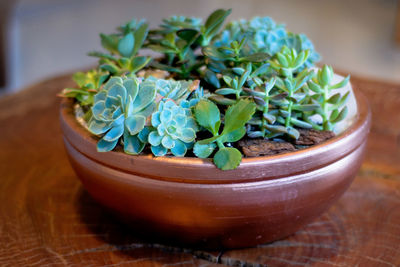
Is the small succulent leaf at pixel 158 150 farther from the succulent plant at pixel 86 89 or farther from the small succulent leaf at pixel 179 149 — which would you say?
the succulent plant at pixel 86 89

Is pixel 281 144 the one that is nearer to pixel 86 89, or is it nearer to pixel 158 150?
pixel 158 150

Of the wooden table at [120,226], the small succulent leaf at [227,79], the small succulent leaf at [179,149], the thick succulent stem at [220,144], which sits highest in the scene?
the small succulent leaf at [227,79]

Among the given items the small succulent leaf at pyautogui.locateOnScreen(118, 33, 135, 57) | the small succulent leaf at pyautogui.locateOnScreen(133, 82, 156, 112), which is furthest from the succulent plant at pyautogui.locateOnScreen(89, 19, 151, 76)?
the small succulent leaf at pyautogui.locateOnScreen(133, 82, 156, 112)

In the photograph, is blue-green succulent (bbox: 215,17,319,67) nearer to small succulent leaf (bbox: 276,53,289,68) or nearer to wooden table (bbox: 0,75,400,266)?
small succulent leaf (bbox: 276,53,289,68)

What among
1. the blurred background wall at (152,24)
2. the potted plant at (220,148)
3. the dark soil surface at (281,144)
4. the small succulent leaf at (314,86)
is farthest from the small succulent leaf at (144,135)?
the blurred background wall at (152,24)

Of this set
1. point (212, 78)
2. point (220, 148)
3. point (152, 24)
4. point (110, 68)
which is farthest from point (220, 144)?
point (152, 24)

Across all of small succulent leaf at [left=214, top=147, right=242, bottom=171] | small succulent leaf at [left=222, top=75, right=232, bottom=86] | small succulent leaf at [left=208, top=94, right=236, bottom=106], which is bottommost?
small succulent leaf at [left=214, top=147, right=242, bottom=171]
